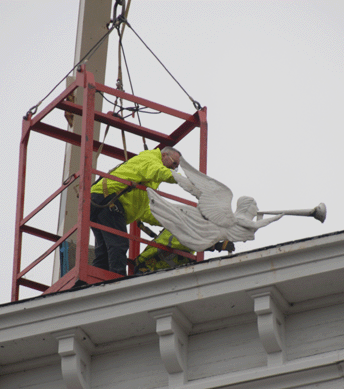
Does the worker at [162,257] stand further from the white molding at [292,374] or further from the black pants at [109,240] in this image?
the white molding at [292,374]

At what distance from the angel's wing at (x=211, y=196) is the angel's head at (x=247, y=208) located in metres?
0.10

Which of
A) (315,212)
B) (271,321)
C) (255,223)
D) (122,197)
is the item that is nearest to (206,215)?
(255,223)

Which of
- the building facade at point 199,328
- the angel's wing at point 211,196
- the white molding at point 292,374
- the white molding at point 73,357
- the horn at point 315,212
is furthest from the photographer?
the angel's wing at point 211,196

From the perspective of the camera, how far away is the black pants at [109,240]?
46.1ft

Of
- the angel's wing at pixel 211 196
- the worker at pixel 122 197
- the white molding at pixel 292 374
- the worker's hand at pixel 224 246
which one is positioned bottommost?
the white molding at pixel 292 374

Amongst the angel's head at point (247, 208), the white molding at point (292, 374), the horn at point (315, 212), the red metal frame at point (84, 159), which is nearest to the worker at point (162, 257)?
the red metal frame at point (84, 159)

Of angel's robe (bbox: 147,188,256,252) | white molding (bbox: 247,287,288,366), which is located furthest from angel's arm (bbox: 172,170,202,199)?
white molding (bbox: 247,287,288,366)

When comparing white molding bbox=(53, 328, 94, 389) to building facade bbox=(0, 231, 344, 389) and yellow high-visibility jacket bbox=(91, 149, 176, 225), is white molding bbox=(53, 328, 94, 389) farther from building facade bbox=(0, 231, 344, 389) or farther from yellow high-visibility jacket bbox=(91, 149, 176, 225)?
yellow high-visibility jacket bbox=(91, 149, 176, 225)

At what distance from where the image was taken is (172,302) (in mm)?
11781

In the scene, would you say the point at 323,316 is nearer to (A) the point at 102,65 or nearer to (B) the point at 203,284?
(B) the point at 203,284

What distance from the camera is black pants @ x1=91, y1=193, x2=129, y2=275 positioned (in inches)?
553

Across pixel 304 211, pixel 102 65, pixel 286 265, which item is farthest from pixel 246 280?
pixel 102 65

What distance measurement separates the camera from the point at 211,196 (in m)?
13.2

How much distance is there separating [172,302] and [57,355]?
1.36m
